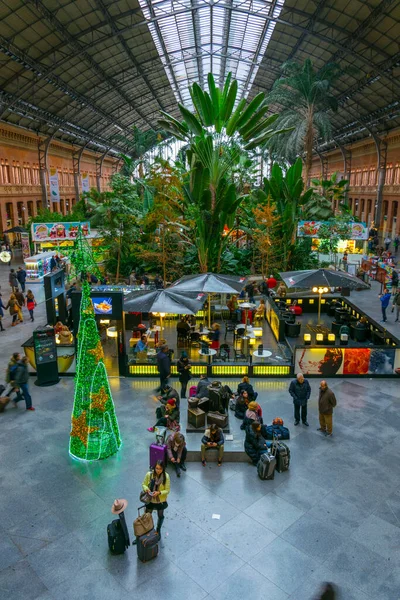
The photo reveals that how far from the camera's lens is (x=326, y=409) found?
8953mm

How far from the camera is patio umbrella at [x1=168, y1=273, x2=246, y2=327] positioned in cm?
1360

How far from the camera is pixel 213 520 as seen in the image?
22.2 ft

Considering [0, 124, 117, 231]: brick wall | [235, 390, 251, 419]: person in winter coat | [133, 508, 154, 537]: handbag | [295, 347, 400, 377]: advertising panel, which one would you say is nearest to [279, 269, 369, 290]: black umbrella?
[295, 347, 400, 377]: advertising panel

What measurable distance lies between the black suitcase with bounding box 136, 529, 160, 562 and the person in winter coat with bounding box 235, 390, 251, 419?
4.06 metres

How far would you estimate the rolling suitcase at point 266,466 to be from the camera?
7.65 meters

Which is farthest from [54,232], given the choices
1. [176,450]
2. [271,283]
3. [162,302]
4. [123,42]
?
[176,450]

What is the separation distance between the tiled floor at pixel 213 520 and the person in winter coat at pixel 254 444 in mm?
240

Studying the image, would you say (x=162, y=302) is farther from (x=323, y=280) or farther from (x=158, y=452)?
(x=323, y=280)

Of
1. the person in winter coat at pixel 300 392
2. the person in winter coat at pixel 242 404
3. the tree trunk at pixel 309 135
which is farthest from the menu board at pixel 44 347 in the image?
the tree trunk at pixel 309 135

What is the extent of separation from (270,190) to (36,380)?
1606 cm

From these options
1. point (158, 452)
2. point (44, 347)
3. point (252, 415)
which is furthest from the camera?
point (44, 347)

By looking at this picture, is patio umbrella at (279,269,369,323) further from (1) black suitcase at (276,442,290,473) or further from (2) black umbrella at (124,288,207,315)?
(1) black suitcase at (276,442,290,473)

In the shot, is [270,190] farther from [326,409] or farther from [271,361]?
[326,409]

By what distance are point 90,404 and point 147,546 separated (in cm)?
288
